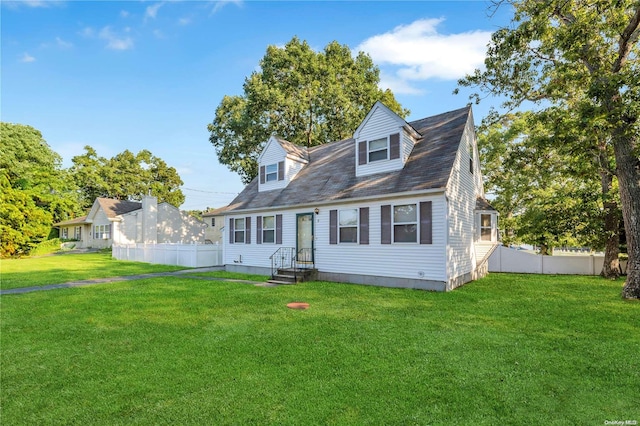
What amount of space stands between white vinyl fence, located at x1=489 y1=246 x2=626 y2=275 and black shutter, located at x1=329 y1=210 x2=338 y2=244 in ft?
29.5

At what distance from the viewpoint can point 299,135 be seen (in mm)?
26312

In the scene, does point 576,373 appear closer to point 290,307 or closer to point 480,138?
point 290,307

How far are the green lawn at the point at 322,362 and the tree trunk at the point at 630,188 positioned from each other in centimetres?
237

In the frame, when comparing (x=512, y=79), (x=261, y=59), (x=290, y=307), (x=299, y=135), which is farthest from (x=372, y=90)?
(x=290, y=307)

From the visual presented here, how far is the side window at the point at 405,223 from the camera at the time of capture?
1054 centimetres

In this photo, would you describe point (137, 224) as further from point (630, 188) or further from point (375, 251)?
point (630, 188)

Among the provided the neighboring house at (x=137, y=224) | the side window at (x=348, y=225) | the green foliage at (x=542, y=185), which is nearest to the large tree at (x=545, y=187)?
the green foliage at (x=542, y=185)

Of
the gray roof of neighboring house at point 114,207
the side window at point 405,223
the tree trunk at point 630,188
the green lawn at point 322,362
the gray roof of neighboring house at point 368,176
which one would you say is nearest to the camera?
the green lawn at point 322,362

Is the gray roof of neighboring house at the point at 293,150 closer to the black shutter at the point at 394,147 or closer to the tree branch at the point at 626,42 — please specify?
the black shutter at the point at 394,147

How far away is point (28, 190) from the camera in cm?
3231

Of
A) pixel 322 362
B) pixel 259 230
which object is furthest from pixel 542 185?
pixel 322 362

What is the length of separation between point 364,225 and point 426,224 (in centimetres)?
231

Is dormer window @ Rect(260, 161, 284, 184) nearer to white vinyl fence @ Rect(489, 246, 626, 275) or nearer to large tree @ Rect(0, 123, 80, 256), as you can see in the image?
white vinyl fence @ Rect(489, 246, 626, 275)

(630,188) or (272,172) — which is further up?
(272,172)
